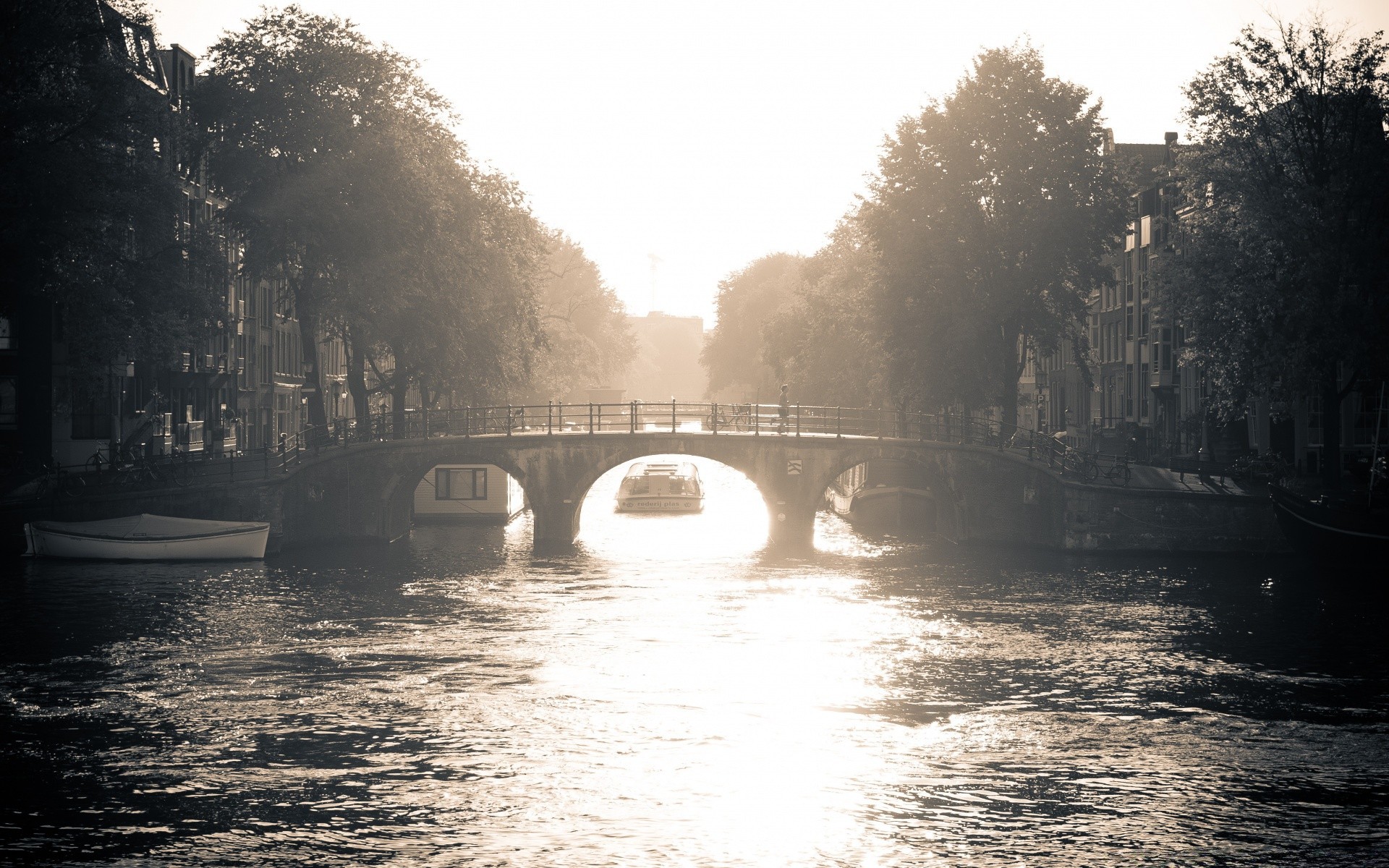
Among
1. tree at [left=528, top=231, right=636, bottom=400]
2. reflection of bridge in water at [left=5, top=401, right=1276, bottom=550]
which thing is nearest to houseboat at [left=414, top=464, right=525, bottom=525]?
reflection of bridge in water at [left=5, top=401, right=1276, bottom=550]

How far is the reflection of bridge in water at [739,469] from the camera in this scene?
5016 cm

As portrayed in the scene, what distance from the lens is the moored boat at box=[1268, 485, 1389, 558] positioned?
4497 centimetres

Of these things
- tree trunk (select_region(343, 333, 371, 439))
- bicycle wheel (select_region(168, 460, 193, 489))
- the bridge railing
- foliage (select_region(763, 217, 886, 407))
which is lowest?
bicycle wheel (select_region(168, 460, 193, 489))

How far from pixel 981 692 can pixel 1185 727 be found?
3.92 meters

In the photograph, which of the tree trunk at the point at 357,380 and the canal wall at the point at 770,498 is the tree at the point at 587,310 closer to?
the tree trunk at the point at 357,380

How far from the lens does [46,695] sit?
2773 cm

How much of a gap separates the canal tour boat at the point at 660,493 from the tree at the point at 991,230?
58.9 feet

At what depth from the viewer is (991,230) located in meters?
57.6

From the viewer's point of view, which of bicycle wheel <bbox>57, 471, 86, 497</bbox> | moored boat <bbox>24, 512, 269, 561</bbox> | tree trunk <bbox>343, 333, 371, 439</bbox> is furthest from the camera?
tree trunk <bbox>343, 333, 371, 439</bbox>

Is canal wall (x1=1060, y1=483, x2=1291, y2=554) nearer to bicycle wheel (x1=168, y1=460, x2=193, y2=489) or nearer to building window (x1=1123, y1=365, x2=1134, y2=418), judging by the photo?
bicycle wheel (x1=168, y1=460, x2=193, y2=489)

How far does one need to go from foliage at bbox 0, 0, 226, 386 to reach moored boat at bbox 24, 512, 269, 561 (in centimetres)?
455

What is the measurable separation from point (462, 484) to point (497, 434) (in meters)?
10.2

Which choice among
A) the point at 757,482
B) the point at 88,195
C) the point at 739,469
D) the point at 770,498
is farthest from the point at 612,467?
the point at 88,195

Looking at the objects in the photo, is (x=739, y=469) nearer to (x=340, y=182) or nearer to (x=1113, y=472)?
(x=1113, y=472)
